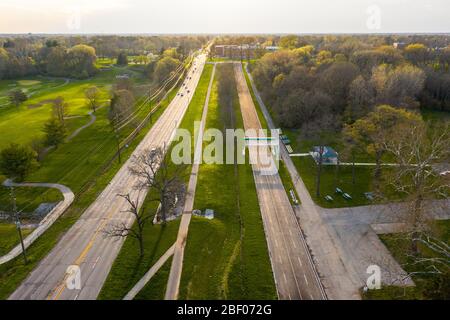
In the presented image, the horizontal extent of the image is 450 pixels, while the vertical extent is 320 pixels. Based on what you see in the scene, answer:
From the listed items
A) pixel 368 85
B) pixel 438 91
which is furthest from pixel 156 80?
pixel 438 91

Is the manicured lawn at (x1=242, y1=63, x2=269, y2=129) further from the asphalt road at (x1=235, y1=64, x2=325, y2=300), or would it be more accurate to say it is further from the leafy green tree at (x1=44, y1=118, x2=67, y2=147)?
the leafy green tree at (x1=44, y1=118, x2=67, y2=147)

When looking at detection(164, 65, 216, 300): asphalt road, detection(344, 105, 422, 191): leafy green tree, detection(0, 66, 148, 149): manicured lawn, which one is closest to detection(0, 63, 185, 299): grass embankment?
detection(0, 66, 148, 149): manicured lawn

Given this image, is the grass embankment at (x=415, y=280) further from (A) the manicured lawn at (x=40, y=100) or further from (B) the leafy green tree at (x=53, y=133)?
(A) the manicured lawn at (x=40, y=100)

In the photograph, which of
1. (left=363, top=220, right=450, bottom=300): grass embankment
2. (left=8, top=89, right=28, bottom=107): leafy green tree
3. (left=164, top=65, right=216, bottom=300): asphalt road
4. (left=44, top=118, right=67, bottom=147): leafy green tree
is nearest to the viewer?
(left=363, top=220, right=450, bottom=300): grass embankment

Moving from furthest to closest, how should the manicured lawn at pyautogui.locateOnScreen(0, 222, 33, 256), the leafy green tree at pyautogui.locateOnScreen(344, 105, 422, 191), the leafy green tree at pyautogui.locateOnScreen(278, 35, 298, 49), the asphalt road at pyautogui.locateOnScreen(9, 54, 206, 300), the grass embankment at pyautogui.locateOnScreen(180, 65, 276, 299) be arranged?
the leafy green tree at pyautogui.locateOnScreen(278, 35, 298, 49) < the leafy green tree at pyautogui.locateOnScreen(344, 105, 422, 191) < the manicured lawn at pyautogui.locateOnScreen(0, 222, 33, 256) < the grass embankment at pyautogui.locateOnScreen(180, 65, 276, 299) < the asphalt road at pyautogui.locateOnScreen(9, 54, 206, 300)

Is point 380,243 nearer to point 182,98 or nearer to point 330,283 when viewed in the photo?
point 330,283

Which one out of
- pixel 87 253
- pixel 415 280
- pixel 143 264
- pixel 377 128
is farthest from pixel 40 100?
pixel 415 280

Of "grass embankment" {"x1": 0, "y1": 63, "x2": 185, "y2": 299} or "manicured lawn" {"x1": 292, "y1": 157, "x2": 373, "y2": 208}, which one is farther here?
"manicured lawn" {"x1": 292, "y1": 157, "x2": 373, "y2": 208}
